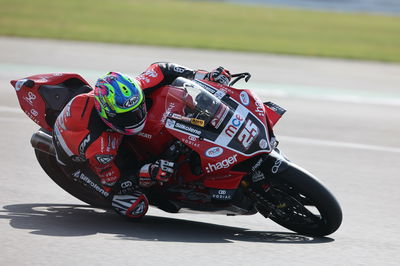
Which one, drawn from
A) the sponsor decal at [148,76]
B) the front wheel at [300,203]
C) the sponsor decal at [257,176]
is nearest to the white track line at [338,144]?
the front wheel at [300,203]

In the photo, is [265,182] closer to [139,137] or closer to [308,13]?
[139,137]

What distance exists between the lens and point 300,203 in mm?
5652

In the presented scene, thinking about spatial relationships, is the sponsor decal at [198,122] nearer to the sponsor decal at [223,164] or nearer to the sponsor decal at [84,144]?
the sponsor decal at [223,164]

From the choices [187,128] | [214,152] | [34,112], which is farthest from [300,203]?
[34,112]

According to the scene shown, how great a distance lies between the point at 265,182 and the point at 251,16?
18.3 metres

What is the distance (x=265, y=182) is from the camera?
557cm

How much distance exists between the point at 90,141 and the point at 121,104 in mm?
436

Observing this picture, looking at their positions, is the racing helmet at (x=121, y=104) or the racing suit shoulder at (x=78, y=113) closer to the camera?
the racing helmet at (x=121, y=104)

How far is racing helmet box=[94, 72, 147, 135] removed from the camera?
18.0 feet

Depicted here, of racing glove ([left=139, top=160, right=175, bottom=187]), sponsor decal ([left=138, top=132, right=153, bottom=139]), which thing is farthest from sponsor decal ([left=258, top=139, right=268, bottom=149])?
sponsor decal ([left=138, top=132, right=153, bottom=139])

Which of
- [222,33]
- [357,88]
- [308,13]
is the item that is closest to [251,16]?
[308,13]

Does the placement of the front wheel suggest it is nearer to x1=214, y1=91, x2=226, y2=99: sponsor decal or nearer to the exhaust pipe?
x1=214, y1=91, x2=226, y2=99: sponsor decal

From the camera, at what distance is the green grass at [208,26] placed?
18000mm

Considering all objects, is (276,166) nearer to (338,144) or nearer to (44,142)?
(44,142)
